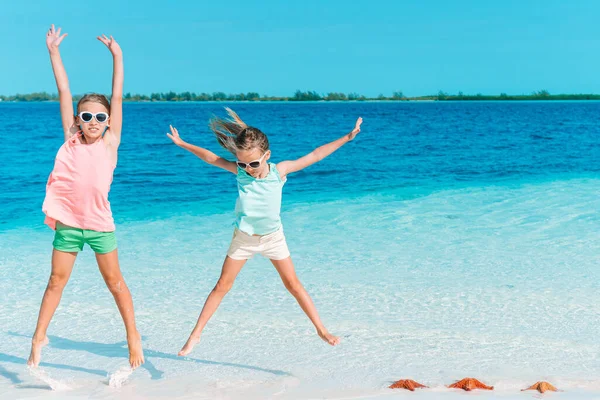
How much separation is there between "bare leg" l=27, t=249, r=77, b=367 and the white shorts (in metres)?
0.95

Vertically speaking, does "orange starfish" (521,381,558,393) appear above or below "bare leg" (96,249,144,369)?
below

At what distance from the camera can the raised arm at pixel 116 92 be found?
3.87 metres

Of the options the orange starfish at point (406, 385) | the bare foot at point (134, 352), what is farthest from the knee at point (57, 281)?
the orange starfish at point (406, 385)

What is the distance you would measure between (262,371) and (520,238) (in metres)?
5.20

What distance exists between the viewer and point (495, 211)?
424 inches

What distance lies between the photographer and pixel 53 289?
3867 mm

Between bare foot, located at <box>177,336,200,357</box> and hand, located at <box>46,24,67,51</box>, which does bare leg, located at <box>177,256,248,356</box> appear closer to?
bare foot, located at <box>177,336,200,357</box>

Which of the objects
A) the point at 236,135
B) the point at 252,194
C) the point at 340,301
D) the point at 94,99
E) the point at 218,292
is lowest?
the point at 340,301

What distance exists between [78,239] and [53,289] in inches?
14.5

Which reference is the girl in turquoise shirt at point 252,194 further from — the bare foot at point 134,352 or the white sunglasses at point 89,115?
the white sunglasses at point 89,115

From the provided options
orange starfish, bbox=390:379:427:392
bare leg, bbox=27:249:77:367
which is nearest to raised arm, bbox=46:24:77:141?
bare leg, bbox=27:249:77:367

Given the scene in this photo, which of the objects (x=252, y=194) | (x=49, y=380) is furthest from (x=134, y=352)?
(x=252, y=194)

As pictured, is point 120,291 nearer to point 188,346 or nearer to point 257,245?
point 188,346

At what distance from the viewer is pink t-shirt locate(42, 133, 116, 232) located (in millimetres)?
3678
